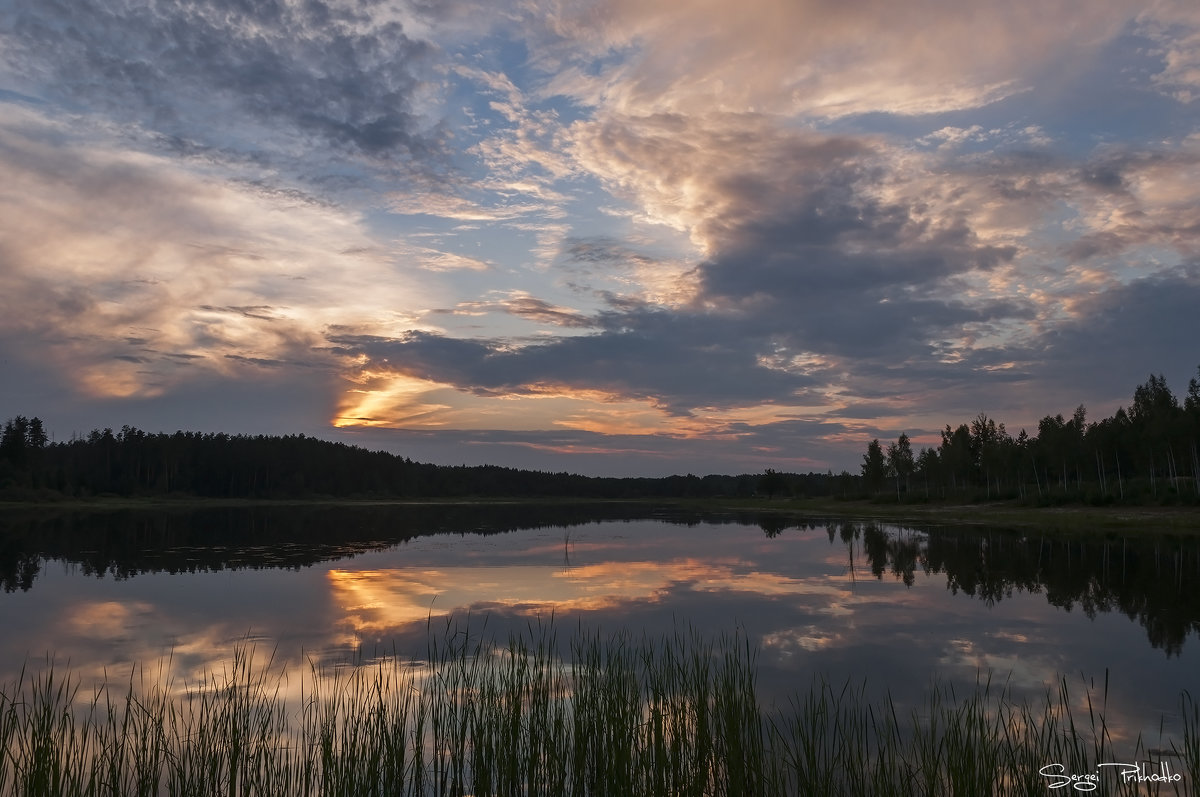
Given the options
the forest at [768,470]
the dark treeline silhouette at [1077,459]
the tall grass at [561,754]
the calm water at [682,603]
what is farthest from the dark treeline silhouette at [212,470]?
the tall grass at [561,754]

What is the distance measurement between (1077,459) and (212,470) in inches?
5010

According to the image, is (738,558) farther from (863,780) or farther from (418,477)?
(418,477)

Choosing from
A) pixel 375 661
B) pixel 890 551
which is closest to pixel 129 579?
pixel 375 661

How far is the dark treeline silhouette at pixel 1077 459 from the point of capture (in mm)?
61588

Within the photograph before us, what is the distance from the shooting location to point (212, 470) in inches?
5064

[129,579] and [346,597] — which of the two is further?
[129,579]

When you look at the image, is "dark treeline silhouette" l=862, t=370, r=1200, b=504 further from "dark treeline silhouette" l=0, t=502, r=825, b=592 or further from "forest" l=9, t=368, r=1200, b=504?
"dark treeline silhouette" l=0, t=502, r=825, b=592

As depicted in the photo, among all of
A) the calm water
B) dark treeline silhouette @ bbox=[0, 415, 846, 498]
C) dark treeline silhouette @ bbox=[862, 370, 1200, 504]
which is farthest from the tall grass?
dark treeline silhouette @ bbox=[0, 415, 846, 498]

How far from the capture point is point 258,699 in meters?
11.1

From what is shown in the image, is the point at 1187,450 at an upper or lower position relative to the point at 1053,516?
upper

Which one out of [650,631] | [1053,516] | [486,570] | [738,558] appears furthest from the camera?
[1053,516]

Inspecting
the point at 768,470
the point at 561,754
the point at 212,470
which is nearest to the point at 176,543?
the point at 561,754

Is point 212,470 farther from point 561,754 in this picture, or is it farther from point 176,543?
point 561,754

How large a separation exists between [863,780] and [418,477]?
166 metres
